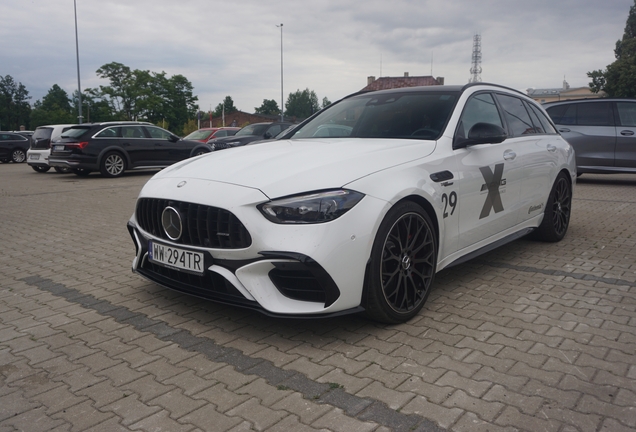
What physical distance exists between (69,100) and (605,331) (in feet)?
460

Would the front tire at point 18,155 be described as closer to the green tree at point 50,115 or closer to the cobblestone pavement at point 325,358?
the cobblestone pavement at point 325,358

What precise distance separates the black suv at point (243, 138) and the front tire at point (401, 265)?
14.7m

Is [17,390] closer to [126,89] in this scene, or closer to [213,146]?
[213,146]

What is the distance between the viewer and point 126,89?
70.4m

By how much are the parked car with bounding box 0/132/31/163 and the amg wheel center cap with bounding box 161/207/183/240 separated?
85.7ft

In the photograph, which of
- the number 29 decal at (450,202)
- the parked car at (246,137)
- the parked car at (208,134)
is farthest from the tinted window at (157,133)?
the number 29 decal at (450,202)

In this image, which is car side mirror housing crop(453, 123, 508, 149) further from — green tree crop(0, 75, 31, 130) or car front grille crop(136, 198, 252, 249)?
green tree crop(0, 75, 31, 130)

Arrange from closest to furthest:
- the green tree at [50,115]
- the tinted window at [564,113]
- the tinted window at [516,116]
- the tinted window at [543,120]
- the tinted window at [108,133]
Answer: the tinted window at [516,116] → the tinted window at [543,120] → the tinted window at [564,113] → the tinted window at [108,133] → the green tree at [50,115]

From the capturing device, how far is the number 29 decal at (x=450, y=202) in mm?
3939

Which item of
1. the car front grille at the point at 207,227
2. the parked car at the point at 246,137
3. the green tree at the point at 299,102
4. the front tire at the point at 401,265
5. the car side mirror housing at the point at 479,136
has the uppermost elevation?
the green tree at the point at 299,102

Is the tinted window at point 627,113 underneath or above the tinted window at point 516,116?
above

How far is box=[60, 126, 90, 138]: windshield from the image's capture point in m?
15.8

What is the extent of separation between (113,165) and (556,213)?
13307 mm

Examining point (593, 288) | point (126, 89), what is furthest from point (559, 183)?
point (126, 89)
